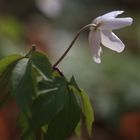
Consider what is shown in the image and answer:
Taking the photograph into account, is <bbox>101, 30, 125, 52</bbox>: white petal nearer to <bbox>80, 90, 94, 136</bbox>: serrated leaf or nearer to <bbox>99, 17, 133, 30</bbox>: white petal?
<bbox>99, 17, 133, 30</bbox>: white petal

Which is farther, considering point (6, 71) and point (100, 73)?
point (100, 73)

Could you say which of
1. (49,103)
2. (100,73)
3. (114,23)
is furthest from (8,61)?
(100,73)

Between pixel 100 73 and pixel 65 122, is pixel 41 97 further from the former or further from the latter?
pixel 100 73

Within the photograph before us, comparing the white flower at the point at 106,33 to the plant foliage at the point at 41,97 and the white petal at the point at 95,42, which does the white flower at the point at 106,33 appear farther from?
the plant foliage at the point at 41,97

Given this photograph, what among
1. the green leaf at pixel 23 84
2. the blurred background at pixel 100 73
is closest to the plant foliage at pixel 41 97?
the green leaf at pixel 23 84

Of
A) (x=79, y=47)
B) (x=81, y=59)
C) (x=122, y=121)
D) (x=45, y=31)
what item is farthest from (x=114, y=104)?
(x=45, y=31)
